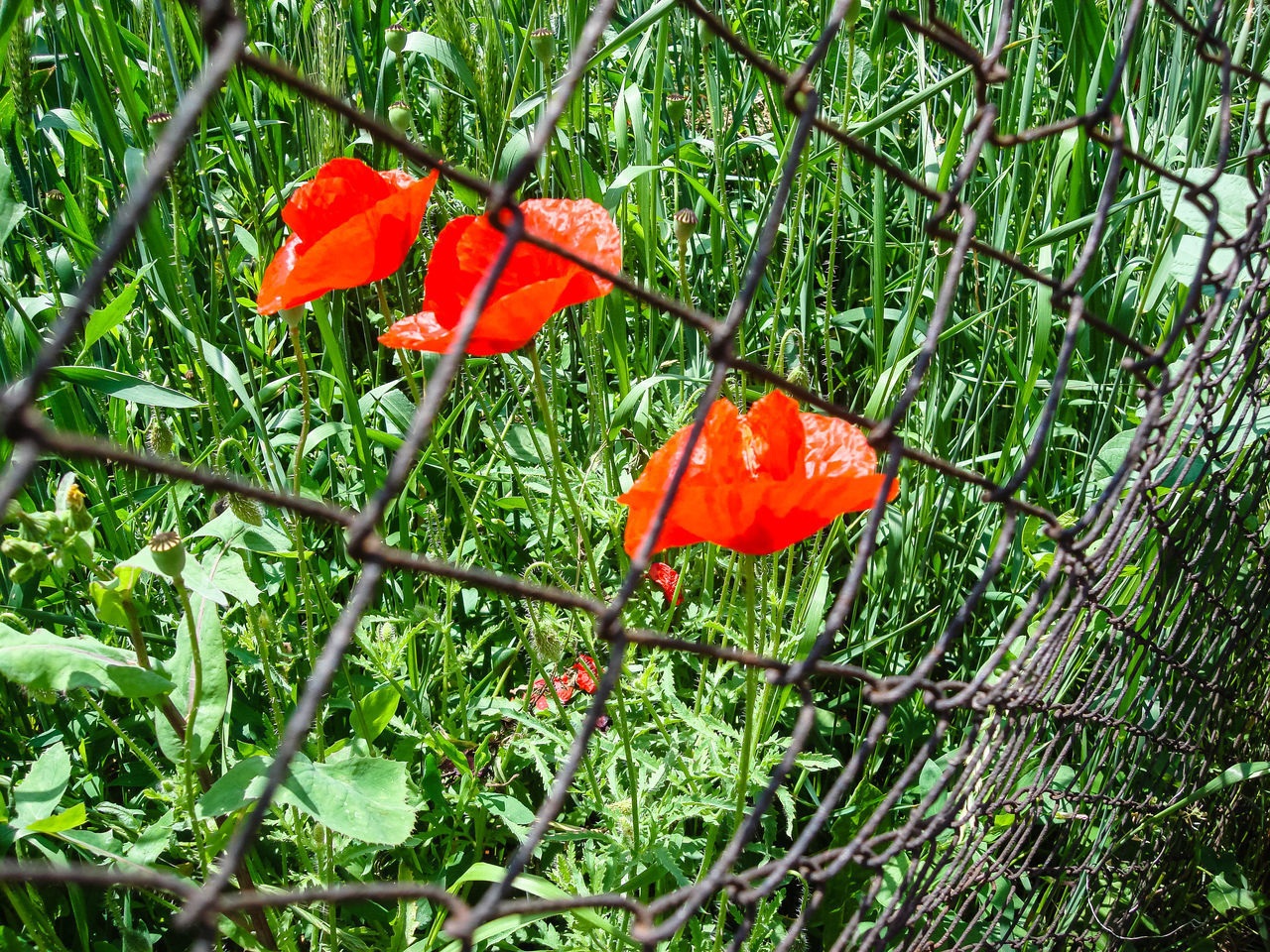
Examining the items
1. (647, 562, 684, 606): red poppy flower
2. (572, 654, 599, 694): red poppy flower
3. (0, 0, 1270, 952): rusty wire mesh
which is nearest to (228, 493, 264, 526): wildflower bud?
(0, 0, 1270, 952): rusty wire mesh

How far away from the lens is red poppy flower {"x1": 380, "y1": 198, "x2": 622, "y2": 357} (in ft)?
3.38

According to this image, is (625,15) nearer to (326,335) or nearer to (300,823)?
(326,335)

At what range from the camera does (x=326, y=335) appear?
4.07 feet

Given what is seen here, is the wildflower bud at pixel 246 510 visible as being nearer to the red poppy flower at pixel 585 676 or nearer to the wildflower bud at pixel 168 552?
the wildflower bud at pixel 168 552

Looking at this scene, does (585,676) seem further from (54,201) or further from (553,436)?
(54,201)

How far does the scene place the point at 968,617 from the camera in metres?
0.80

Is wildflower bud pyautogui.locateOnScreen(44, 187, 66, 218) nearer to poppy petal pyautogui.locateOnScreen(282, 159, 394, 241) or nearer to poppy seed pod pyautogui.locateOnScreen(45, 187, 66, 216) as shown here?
poppy seed pod pyautogui.locateOnScreen(45, 187, 66, 216)

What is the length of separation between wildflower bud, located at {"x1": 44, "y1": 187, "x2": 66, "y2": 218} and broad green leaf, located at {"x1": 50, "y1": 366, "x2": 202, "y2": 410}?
2.14 feet

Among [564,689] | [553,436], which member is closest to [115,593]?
[553,436]

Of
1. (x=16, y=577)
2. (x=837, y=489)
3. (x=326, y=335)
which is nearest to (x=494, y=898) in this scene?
(x=837, y=489)

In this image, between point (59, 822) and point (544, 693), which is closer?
point (59, 822)

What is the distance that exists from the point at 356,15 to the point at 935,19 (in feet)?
5.16

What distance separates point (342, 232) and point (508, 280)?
177 mm

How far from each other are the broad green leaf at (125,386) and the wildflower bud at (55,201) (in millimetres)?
651
